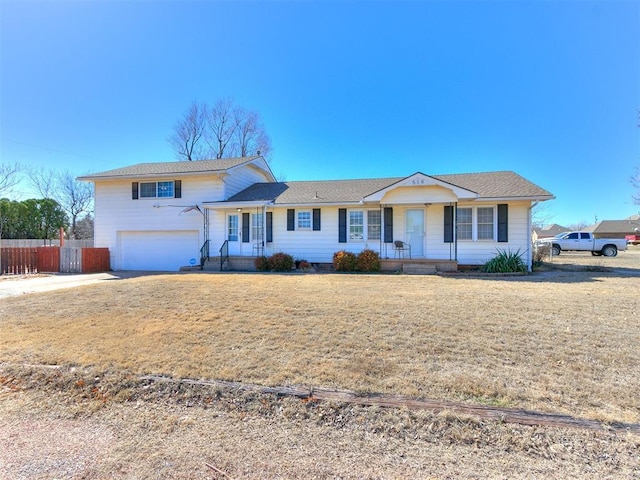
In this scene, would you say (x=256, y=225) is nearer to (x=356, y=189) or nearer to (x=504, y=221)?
(x=356, y=189)

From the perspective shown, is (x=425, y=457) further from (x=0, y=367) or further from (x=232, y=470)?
(x=0, y=367)

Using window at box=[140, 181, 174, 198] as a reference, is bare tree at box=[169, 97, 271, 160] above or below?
above

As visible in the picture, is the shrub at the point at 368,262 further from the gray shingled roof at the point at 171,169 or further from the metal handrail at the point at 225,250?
the gray shingled roof at the point at 171,169

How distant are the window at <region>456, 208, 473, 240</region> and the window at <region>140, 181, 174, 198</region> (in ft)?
45.6

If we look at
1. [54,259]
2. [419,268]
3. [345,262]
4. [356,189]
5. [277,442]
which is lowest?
[277,442]

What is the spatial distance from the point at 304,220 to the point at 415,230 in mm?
5064

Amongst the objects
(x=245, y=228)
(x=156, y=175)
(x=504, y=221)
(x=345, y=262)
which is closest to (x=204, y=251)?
(x=245, y=228)

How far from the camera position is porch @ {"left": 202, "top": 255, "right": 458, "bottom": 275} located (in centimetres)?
1277

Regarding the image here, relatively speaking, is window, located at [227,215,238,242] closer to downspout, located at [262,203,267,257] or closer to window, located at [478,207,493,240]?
downspout, located at [262,203,267,257]

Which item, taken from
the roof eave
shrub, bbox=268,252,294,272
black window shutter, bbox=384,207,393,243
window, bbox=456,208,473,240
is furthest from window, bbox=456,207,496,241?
the roof eave

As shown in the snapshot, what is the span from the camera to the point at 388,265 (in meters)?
13.2

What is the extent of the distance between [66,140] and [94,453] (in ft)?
99.2

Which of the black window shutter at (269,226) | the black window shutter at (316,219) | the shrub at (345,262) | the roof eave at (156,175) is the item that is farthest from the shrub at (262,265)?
the roof eave at (156,175)

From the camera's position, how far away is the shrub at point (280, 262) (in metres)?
13.7
